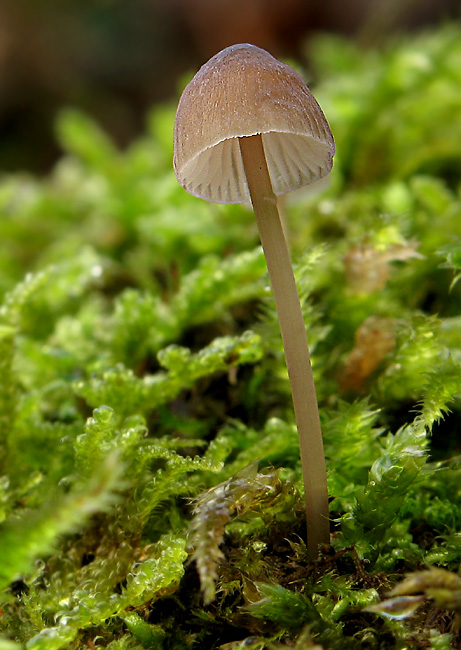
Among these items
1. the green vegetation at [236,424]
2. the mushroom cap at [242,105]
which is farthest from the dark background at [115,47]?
the mushroom cap at [242,105]

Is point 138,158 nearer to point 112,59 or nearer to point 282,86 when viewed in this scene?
point 282,86

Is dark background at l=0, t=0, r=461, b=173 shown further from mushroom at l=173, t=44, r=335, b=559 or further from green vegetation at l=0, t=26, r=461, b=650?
mushroom at l=173, t=44, r=335, b=559

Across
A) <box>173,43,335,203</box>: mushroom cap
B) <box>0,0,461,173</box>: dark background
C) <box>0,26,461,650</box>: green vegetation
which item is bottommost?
<box>0,26,461,650</box>: green vegetation

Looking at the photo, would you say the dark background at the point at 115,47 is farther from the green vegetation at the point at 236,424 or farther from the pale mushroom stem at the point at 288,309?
the pale mushroom stem at the point at 288,309

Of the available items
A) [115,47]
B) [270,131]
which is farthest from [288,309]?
[115,47]

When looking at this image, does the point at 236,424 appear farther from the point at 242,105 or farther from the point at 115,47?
the point at 115,47

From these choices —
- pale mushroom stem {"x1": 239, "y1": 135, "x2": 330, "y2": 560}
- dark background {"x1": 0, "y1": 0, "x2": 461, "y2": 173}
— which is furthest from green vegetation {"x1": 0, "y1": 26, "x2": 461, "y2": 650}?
dark background {"x1": 0, "y1": 0, "x2": 461, "y2": 173}
